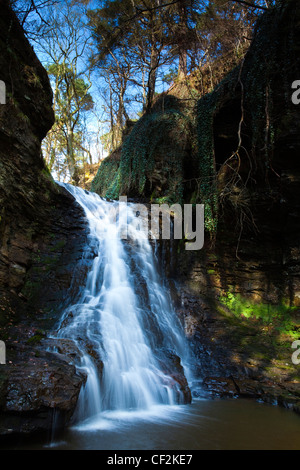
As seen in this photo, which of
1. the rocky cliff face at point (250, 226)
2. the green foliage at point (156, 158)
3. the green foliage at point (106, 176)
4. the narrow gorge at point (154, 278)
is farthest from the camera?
the green foliage at point (106, 176)

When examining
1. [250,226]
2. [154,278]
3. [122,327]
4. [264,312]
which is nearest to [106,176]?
[154,278]

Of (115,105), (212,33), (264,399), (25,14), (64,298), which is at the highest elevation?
(115,105)

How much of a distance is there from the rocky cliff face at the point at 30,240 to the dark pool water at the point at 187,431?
402 millimetres

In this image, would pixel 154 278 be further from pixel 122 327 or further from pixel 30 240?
pixel 30 240

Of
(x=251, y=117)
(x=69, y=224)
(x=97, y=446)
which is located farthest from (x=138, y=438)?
(x=251, y=117)

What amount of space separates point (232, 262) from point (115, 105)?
19339mm

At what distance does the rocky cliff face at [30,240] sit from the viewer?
3486mm

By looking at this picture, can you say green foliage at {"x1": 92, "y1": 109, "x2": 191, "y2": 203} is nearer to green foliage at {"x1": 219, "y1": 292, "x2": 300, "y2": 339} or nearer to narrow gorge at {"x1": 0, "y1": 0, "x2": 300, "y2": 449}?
narrow gorge at {"x1": 0, "y1": 0, "x2": 300, "y2": 449}

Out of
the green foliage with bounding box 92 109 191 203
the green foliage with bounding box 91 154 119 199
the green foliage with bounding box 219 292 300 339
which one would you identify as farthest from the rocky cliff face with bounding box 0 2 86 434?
the green foliage with bounding box 91 154 119 199

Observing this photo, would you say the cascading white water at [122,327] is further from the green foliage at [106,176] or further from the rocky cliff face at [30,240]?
the green foliage at [106,176]

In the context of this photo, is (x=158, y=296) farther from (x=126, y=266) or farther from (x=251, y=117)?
(x=251, y=117)

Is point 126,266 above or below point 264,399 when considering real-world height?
above

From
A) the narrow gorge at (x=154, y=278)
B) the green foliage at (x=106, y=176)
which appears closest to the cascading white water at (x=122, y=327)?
the narrow gorge at (x=154, y=278)

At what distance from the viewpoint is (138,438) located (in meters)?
3.30
